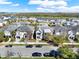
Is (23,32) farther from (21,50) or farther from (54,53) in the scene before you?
(54,53)

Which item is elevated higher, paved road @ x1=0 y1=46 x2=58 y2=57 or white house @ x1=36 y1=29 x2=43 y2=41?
white house @ x1=36 y1=29 x2=43 y2=41

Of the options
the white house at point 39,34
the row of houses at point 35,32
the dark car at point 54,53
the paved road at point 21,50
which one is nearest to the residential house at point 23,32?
the row of houses at point 35,32

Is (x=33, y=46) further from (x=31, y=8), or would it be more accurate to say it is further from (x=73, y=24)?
(x=73, y=24)

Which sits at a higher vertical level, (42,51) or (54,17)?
(54,17)

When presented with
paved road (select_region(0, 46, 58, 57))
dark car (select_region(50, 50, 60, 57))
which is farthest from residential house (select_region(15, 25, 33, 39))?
dark car (select_region(50, 50, 60, 57))

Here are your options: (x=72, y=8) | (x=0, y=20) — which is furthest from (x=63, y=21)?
(x=0, y=20)

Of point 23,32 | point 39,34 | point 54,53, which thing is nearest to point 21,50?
point 54,53

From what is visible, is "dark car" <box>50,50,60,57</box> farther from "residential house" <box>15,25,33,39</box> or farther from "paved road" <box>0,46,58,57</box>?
"residential house" <box>15,25,33,39</box>

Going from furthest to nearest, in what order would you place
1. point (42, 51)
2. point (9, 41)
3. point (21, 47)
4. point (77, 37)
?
point (77, 37)
point (9, 41)
point (21, 47)
point (42, 51)

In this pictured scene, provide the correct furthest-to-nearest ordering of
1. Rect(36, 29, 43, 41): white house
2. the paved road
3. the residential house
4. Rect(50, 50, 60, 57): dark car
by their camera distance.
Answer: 1. the residential house
2. Rect(36, 29, 43, 41): white house
3. the paved road
4. Rect(50, 50, 60, 57): dark car

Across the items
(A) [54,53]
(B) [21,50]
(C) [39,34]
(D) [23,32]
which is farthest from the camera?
(D) [23,32]

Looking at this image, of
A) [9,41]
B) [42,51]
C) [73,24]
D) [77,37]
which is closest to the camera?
[42,51]
